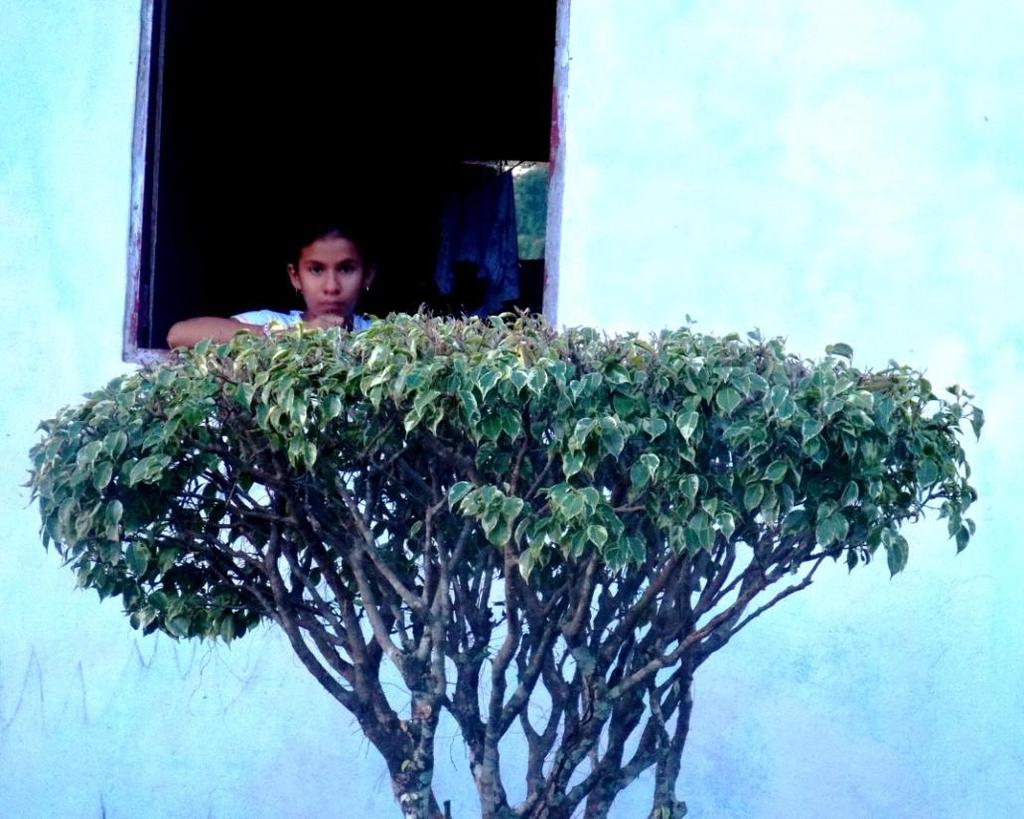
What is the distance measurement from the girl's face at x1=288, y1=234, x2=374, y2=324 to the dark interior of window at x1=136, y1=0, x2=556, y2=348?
34.8 inches

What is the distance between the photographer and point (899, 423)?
2619mm

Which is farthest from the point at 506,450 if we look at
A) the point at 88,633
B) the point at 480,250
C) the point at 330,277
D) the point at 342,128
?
the point at 342,128

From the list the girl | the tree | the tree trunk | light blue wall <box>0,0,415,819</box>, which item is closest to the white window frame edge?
light blue wall <box>0,0,415,819</box>

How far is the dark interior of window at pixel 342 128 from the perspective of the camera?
617 cm

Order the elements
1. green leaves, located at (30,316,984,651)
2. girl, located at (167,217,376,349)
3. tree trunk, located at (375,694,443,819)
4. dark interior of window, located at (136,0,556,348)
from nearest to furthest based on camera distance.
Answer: green leaves, located at (30,316,984,651)
tree trunk, located at (375,694,443,819)
girl, located at (167,217,376,349)
dark interior of window, located at (136,0,556,348)

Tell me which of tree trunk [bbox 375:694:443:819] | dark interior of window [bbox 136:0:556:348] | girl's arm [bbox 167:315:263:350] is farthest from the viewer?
dark interior of window [bbox 136:0:556:348]

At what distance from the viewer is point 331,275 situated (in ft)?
15.5

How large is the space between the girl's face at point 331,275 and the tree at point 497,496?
1.78 m

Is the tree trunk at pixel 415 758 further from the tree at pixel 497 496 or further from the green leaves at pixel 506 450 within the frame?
the green leaves at pixel 506 450

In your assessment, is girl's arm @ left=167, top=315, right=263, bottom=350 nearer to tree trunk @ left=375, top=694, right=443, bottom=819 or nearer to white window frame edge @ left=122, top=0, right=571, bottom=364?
white window frame edge @ left=122, top=0, right=571, bottom=364

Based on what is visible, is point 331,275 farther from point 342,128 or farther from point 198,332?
point 342,128

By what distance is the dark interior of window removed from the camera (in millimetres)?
6168

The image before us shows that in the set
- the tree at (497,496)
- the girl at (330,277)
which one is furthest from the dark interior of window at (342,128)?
the tree at (497,496)

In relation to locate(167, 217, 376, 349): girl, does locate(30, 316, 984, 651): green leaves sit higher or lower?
lower
